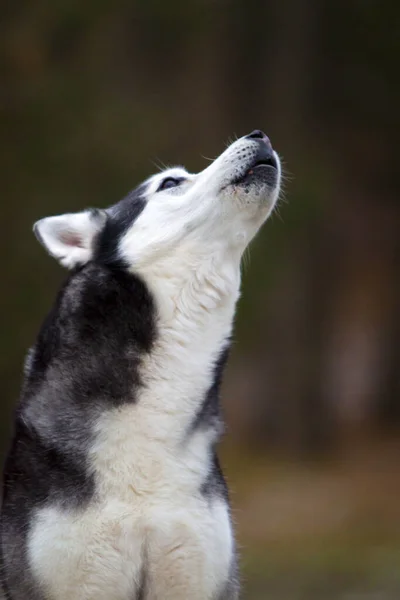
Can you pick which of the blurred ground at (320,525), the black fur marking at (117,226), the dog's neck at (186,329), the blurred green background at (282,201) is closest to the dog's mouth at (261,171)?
the dog's neck at (186,329)

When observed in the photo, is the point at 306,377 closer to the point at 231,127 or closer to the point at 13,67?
the point at 231,127

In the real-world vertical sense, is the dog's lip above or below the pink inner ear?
above

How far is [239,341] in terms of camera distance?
522 inches

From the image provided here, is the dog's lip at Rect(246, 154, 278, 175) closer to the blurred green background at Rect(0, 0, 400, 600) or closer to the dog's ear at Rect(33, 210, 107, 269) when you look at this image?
the dog's ear at Rect(33, 210, 107, 269)

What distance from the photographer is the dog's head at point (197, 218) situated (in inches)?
207

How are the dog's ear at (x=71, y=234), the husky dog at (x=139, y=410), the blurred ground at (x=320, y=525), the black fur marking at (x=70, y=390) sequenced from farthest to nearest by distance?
1. the blurred ground at (x=320, y=525)
2. the dog's ear at (x=71, y=234)
3. the black fur marking at (x=70, y=390)
4. the husky dog at (x=139, y=410)

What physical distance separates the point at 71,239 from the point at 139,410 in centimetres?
105

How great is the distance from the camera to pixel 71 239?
5691 millimetres

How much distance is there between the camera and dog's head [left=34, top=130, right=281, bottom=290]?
5270 millimetres

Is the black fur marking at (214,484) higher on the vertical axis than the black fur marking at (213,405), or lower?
lower

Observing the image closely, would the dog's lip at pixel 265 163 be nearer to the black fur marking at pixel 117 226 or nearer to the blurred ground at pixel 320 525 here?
the black fur marking at pixel 117 226

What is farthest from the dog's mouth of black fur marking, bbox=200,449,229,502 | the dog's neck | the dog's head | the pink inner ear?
black fur marking, bbox=200,449,229,502

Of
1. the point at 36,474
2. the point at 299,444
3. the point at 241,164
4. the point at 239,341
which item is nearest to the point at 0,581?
the point at 36,474

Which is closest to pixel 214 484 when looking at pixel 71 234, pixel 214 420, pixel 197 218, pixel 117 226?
pixel 214 420
